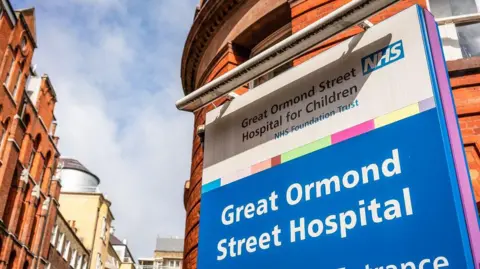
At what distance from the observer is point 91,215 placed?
5031cm

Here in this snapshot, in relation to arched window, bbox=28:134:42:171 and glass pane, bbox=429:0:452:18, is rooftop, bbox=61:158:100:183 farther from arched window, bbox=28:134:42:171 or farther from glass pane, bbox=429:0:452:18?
glass pane, bbox=429:0:452:18

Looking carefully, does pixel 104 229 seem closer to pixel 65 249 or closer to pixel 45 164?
pixel 65 249

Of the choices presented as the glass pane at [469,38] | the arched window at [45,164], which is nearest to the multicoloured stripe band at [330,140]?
the glass pane at [469,38]

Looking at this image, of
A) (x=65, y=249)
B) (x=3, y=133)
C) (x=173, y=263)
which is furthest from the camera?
(x=173, y=263)

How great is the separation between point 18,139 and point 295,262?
30.0 m

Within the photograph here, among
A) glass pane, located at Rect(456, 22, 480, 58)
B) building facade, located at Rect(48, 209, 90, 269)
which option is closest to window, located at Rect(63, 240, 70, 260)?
building facade, located at Rect(48, 209, 90, 269)

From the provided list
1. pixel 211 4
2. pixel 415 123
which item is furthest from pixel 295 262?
pixel 211 4

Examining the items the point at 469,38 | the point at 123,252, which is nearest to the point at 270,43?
the point at 469,38

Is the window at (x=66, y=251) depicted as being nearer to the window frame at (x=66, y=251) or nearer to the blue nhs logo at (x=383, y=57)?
the window frame at (x=66, y=251)

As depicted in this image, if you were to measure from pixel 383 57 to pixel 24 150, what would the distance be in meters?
31.1

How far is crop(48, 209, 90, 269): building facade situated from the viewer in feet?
124

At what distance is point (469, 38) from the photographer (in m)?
7.17

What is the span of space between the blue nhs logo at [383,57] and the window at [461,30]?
8.86 ft

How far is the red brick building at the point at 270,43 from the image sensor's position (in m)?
6.66
